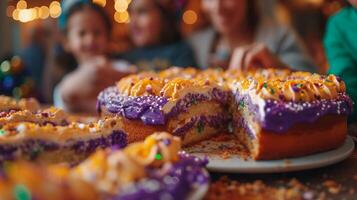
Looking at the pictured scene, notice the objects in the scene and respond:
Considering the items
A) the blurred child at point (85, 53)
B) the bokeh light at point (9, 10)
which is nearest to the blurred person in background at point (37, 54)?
the bokeh light at point (9, 10)

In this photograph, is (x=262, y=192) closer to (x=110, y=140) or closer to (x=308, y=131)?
(x=308, y=131)

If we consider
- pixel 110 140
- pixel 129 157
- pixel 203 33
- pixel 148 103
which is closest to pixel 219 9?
pixel 203 33

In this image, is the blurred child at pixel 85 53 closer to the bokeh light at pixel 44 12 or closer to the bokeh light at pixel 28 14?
the bokeh light at pixel 44 12

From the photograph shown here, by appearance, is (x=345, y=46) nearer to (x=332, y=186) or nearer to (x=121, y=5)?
(x=332, y=186)

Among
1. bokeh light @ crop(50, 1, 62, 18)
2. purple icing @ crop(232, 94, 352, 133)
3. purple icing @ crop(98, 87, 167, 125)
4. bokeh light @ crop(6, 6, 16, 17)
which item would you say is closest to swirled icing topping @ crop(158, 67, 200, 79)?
purple icing @ crop(98, 87, 167, 125)

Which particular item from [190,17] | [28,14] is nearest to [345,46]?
[190,17]

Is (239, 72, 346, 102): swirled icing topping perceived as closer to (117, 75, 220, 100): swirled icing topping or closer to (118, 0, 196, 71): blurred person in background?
(117, 75, 220, 100): swirled icing topping
